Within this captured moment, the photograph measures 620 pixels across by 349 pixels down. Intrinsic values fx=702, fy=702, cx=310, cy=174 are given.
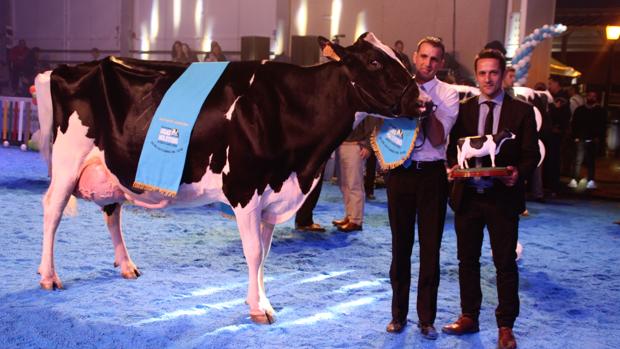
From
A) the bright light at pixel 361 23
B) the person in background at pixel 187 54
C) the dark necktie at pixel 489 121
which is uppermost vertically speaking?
the bright light at pixel 361 23

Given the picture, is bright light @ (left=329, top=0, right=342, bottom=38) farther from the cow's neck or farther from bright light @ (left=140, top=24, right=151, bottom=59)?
the cow's neck

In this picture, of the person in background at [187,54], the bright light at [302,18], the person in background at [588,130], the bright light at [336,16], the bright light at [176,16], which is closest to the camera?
the person in background at [588,130]

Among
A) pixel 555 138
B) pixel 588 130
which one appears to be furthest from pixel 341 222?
pixel 588 130

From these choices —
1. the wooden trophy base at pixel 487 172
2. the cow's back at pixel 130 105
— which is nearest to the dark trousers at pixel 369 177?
the cow's back at pixel 130 105

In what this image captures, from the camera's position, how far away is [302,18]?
631 inches

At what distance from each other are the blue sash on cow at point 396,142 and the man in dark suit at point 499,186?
0.35m

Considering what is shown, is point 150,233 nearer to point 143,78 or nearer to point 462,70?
point 143,78

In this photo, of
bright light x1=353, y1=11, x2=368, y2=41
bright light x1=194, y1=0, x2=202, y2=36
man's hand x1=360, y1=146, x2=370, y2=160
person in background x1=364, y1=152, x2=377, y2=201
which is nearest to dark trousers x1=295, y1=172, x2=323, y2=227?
man's hand x1=360, y1=146, x2=370, y2=160

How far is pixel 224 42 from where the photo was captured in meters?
17.8

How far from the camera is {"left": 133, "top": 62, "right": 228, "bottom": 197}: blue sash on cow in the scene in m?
4.61

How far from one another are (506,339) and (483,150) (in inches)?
45.5

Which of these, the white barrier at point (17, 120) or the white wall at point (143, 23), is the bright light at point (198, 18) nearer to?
the white wall at point (143, 23)

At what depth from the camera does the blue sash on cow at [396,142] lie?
4141 mm

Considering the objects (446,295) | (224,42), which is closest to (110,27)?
(224,42)
